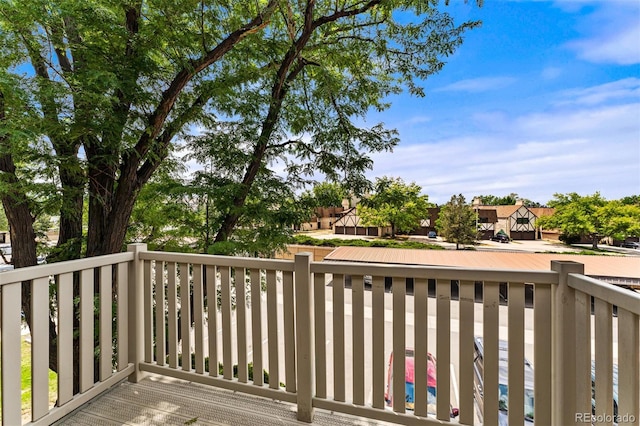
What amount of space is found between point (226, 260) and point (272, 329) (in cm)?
49

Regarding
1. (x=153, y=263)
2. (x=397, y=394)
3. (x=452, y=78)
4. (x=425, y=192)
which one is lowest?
(x=397, y=394)

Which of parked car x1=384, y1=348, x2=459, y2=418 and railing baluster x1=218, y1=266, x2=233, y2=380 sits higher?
railing baluster x1=218, y1=266, x2=233, y2=380

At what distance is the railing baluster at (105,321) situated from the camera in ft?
5.73

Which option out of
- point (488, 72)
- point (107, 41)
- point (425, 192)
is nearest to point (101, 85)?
point (107, 41)

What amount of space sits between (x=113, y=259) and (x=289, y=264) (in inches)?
44.4

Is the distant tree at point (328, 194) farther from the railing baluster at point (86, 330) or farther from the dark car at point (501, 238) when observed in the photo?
the railing baluster at point (86, 330)

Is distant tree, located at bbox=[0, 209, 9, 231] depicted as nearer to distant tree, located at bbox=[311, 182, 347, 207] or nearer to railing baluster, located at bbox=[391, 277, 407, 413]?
distant tree, located at bbox=[311, 182, 347, 207]

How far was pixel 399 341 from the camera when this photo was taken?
1.47 metres

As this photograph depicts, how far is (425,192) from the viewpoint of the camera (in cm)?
319

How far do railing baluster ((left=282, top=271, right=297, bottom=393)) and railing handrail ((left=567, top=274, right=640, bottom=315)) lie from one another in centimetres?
127

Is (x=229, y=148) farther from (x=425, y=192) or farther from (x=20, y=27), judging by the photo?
(x=425, y=192)

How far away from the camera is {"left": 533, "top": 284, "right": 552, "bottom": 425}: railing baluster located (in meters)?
1.28

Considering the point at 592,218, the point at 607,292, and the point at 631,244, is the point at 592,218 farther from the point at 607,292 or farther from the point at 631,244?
the point at 607,292

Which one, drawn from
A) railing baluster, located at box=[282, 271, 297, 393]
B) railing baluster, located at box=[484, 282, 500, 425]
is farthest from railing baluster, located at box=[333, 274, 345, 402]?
railing baluster, located at box=[484, 282, 500, 425]
